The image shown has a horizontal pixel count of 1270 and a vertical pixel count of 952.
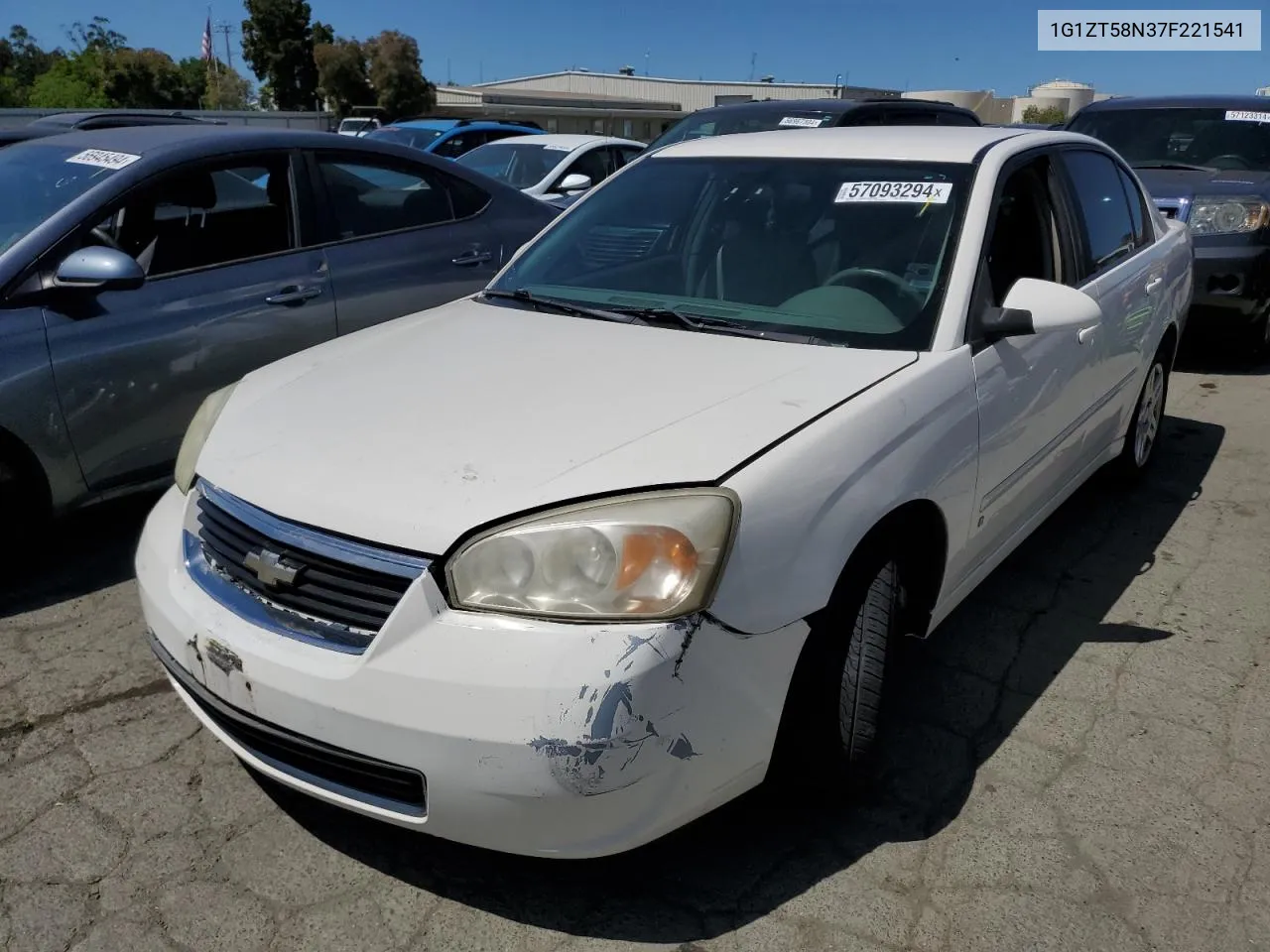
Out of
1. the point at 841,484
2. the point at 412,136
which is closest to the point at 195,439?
the point at 841,484

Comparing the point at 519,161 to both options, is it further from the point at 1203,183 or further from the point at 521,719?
the point at 521,719

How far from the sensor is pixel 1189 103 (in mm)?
7914

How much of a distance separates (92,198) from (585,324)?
208 cm

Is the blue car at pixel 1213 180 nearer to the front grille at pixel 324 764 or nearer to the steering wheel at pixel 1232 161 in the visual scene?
the steering wheel at pixel 1232 161

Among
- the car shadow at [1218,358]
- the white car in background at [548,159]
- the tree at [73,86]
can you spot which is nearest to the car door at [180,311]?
the white car in background at [548,159]

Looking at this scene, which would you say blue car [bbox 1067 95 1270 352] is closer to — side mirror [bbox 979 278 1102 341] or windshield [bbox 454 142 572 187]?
side mirror [bbox 979 278 1102 341]

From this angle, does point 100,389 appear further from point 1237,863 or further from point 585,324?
point 1237,863

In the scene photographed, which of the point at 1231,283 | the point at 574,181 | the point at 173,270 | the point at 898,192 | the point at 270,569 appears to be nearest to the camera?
the point at 270,569

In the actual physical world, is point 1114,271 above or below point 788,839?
above

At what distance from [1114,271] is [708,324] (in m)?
1.82

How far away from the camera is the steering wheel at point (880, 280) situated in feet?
9.32

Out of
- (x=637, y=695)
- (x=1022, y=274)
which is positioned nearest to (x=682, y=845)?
(x=637, y=695)

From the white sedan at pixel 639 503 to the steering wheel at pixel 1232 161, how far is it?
17.2 ft

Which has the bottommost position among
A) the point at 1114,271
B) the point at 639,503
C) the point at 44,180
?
the point at 639,503
